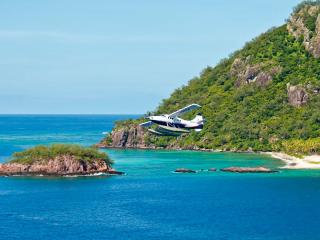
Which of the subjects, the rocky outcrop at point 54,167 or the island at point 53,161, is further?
the rocky outcrop at point 54,167

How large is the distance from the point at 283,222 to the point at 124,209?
88.8 feet

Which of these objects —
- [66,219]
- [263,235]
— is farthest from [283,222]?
[66,219]

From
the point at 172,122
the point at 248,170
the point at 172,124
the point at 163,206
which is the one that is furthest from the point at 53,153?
the point at 248,170

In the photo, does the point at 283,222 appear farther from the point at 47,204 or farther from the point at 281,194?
the point at 47,204

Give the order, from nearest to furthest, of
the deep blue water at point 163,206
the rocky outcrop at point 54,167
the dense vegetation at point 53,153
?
the deep blue water at point 163,206 < the dense vegetation at point 53,153 < the rocky outcrop at point 54,167

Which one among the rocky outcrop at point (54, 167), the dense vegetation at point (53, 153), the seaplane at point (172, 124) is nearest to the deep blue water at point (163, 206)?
the rocky outcrop at point (54, 167)

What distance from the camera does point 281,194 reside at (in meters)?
148

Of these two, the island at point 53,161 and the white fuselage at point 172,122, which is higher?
the white fuselage at point 172,122

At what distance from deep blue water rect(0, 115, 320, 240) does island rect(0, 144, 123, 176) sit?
166 inches

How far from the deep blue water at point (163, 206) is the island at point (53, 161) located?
4210mm

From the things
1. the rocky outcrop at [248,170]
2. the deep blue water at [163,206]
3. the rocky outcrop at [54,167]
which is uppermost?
the rocky outcrop at [54,167]

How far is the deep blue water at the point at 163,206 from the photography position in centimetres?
11494

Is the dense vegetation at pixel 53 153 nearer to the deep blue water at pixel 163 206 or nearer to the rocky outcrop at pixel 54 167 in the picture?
the rocky outcrop at pixel 54 167

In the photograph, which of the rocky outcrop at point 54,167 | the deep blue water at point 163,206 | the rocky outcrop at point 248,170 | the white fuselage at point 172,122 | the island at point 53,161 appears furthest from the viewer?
the rocky outcrop at point 248,170
